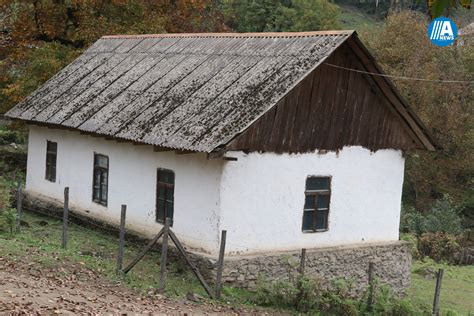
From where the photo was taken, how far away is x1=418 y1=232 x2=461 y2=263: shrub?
25.0 m

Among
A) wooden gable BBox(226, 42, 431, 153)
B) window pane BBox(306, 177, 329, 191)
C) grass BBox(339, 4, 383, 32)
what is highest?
grass BBox(339, 4, 383, 32)

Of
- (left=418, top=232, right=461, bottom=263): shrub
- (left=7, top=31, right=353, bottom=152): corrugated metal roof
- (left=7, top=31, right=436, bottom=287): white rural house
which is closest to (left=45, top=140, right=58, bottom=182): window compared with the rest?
(left=7, top=31, right=353, bottom=152): corrugated metal roof

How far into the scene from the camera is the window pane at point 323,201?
628 inches

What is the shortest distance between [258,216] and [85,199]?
Result: 641 cm

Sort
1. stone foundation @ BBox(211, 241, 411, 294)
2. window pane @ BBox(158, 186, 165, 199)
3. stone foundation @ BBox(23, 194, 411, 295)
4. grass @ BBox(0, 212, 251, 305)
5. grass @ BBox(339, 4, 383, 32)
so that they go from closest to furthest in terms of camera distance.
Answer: grass @ BBox(0, 212, 251, 305), stone foundation @ BBox(23, 194, 411, 295), stone foundation @ BBox(211, 241, 411, 294), window pane @ BBox(158, 186, 165, 199), grass @ BBox(339, 4, 383, 32)

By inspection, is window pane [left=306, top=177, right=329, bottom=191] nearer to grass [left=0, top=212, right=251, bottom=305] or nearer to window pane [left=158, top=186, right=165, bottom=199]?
grass [left=0, top=212, right=251, bottom=305]

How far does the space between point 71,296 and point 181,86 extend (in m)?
7.78

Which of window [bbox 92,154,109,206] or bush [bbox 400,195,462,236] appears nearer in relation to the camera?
→ window [bbox 92,154,109,206]

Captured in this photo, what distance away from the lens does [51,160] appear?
842 inches

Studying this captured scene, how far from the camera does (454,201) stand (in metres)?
31.8

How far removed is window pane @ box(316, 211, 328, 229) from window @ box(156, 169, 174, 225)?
3.37m

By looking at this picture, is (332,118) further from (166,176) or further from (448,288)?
(448,288)

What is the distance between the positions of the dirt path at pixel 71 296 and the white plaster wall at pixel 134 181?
283 cm

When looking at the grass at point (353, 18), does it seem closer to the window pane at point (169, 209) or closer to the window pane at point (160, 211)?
the window pane at point (160, 211)
